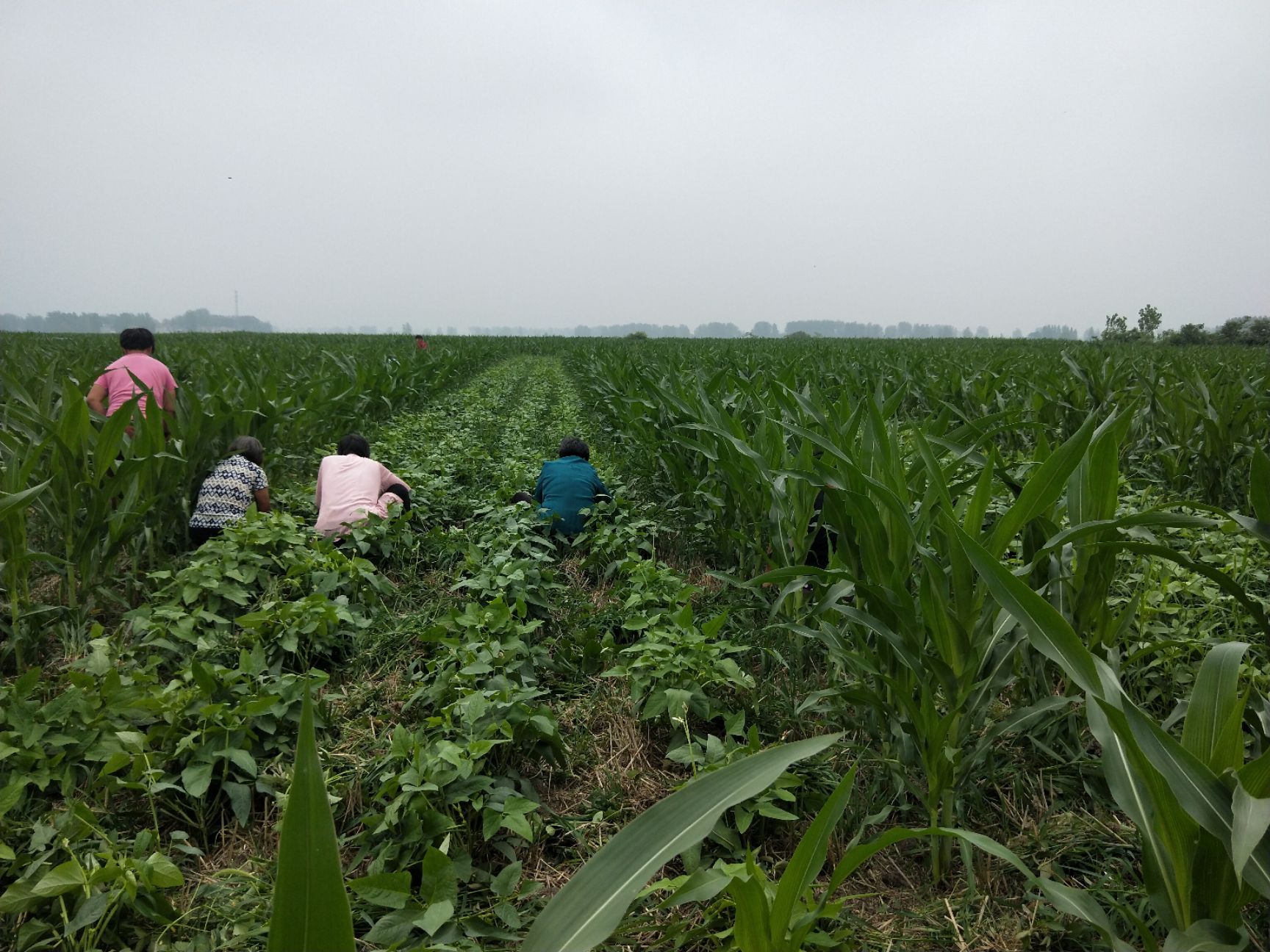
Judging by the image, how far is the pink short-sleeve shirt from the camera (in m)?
4.91

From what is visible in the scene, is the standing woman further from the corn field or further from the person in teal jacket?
the person in teal jacket

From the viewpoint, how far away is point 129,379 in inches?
197

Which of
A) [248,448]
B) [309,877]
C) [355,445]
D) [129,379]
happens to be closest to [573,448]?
[355,445]

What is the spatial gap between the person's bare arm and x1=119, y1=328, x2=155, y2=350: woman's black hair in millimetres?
398

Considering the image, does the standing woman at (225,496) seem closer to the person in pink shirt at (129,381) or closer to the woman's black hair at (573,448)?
the person in pink shirt at (129,381)

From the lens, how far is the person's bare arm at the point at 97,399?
4714 mm

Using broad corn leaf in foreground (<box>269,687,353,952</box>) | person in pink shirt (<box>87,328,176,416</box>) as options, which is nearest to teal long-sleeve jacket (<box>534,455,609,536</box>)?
person in pink shirt (<box>87,328,176,416</box>)

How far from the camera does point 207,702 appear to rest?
2.29 m

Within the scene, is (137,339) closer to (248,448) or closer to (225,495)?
(248,448)

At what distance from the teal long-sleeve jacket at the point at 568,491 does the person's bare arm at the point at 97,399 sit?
314 centimetres

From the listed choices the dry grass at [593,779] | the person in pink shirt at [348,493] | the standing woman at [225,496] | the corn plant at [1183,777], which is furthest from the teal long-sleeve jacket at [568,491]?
the corn plant at [1183,777]

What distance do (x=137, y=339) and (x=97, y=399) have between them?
65cm

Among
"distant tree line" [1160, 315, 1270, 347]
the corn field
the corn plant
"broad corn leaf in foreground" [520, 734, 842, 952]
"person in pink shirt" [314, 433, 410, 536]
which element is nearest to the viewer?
"broad corn leaf in foreground" [520, 734, 842, 952]

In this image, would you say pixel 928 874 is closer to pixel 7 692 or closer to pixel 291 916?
pixel 291 916
